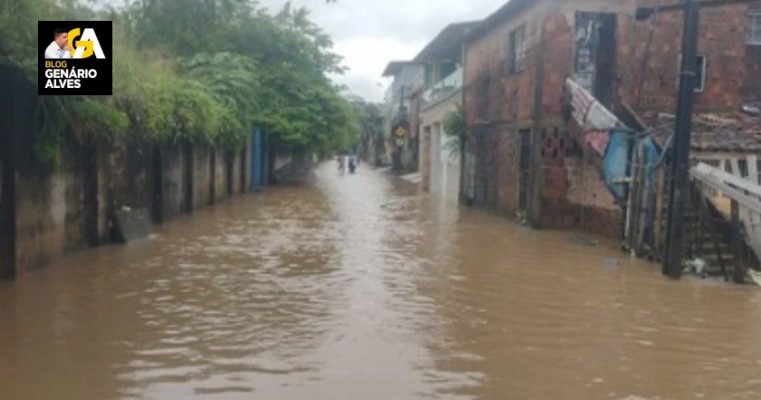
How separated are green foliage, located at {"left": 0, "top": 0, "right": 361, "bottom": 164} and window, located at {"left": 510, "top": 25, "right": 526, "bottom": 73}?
7.60m

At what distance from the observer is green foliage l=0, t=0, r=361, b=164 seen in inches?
415

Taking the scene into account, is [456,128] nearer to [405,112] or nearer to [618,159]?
[618,159]

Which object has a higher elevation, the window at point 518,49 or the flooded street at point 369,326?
the window at point 518,49

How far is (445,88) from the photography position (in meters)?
32.4

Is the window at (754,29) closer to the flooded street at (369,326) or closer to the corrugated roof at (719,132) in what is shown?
the corrugated roof at (719,132)

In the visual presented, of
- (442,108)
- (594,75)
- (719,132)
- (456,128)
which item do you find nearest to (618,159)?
(719,132)

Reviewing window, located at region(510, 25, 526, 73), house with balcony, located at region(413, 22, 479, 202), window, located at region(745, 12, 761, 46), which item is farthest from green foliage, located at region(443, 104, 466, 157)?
window, located at region(745, 12, 761, 46)

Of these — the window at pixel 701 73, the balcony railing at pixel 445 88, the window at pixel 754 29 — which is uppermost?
the window at pixel 754 29

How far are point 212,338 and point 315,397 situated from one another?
6.71 feet

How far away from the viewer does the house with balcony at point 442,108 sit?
2970cm

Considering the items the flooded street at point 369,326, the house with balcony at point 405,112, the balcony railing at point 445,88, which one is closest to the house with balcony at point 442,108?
the balcony railing at point 445,88

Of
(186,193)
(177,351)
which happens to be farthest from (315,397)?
(186,193)

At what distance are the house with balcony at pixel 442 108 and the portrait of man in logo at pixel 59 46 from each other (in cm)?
1772

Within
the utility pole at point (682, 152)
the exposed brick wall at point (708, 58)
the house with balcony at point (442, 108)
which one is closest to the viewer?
the utility pole at point (682, 152)
